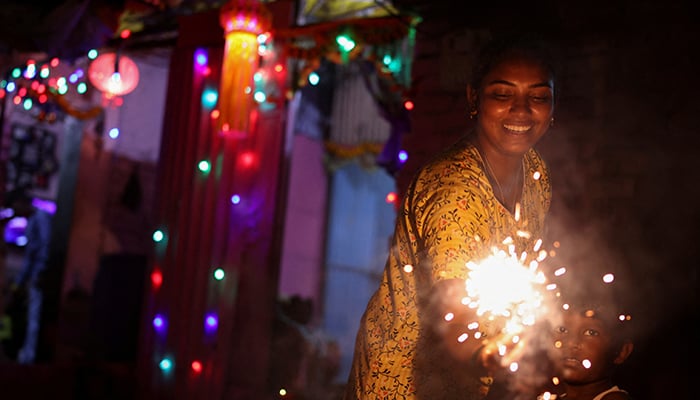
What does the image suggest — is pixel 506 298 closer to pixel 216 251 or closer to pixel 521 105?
pixel 521 105

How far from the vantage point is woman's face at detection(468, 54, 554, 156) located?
2137mm

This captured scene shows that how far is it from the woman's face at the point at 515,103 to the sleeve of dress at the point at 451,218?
180mm

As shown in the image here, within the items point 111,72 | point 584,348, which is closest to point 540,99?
point 584,348

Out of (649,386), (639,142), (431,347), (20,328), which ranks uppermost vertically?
(639,142)

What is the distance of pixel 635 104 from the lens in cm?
413

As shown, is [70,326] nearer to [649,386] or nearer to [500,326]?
[649,386]

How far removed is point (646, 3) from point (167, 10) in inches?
201

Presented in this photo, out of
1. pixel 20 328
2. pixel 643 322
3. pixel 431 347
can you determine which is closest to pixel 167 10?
pixel 20 328

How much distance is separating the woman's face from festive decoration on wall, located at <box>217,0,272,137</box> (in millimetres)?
3921

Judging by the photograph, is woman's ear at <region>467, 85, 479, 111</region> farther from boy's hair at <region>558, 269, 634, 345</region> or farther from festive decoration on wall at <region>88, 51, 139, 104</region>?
festive decoration on wall at <region>88, 51, 139, 104</region>

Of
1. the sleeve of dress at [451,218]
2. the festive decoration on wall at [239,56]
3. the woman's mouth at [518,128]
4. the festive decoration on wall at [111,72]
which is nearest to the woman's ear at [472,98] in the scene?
the woman's mouth at [518,128]

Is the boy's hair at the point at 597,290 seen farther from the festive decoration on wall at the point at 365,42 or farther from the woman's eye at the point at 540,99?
the festive decoration on wall at the point at 365,42

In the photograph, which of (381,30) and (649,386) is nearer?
(649,386)

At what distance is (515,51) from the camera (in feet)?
7.02
